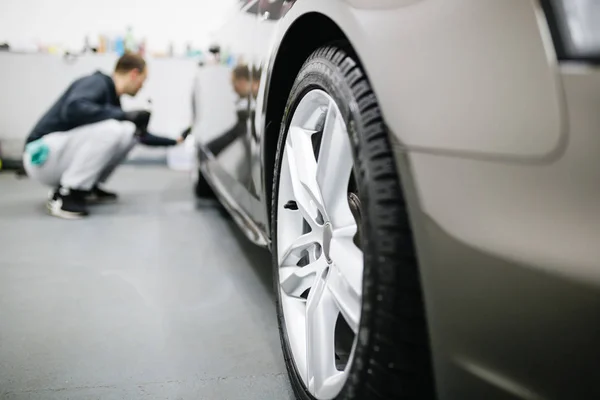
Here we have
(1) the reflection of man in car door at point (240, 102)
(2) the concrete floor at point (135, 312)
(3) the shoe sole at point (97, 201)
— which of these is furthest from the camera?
(3) the shoe sole at point (97, 201)

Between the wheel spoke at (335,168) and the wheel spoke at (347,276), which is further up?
the wheel spoke at (335,168)

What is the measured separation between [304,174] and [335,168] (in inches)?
5.1

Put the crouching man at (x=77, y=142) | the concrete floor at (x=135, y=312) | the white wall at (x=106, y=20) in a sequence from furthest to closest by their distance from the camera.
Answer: the white wall at (x=106, y=20)
the crouching man at (x=77, y=142)
the concrete floor at (x=135, y=312)

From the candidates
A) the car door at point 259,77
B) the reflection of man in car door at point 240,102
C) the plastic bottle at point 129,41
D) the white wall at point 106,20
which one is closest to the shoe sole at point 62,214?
the reflection of man in car door at point 240,102

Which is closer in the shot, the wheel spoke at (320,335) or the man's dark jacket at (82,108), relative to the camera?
the wheel spoke at (320,335)

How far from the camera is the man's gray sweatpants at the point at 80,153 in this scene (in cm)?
301

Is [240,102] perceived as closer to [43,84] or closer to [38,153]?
[38,153]

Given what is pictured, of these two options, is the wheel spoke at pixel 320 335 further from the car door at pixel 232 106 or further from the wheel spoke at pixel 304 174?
the car door at pixel 232 106

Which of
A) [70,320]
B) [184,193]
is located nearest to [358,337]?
[70,320]

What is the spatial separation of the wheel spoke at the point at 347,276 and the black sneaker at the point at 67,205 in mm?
2347

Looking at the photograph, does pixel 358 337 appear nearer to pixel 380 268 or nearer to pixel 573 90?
pixel 380 268

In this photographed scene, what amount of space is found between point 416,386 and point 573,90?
0.43 m

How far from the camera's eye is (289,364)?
3.54ft

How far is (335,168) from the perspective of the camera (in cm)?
93
